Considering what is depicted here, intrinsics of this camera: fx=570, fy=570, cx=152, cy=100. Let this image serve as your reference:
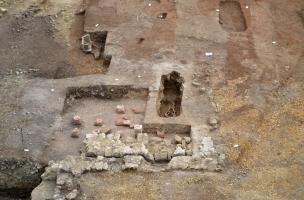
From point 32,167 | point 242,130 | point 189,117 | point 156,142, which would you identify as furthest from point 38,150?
point 242,130

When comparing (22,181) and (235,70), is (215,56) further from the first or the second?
(22,181)

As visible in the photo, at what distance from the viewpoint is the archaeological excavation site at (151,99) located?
40.1 feet

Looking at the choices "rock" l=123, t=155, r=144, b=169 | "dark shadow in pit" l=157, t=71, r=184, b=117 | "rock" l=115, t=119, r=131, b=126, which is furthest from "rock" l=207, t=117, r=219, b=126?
"rock" l=123, t=155, r=144, b=169

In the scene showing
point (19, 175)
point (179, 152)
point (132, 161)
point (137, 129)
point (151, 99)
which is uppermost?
point (132, 161)

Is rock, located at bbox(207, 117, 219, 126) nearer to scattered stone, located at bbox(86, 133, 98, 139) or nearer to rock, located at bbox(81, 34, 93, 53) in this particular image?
scattered stone, located at bbox(86, 133, 98, 139)

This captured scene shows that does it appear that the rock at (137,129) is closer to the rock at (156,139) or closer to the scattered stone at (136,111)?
the rock at (156,139)

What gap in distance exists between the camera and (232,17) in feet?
59.5

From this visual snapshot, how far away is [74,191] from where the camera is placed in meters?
11.8

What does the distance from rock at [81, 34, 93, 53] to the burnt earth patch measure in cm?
415

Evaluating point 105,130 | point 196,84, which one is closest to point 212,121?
point 196,84

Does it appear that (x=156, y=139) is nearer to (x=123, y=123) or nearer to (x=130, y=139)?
(x=130, y=139)

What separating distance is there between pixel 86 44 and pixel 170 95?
324 centimetres

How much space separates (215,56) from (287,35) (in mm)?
2537

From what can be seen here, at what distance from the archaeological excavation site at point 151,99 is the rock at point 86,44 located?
1.2 inches
